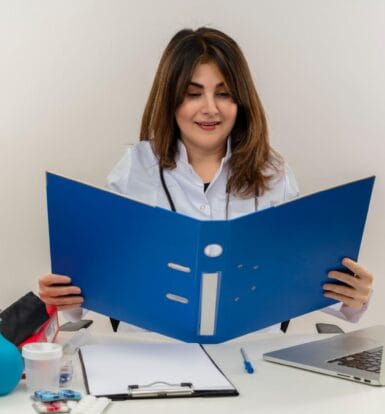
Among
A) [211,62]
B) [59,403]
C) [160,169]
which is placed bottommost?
[59,403]

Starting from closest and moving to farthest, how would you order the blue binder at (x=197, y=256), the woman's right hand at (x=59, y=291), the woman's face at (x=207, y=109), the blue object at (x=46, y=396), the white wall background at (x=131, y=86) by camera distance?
the blue object at (x=46, y=396), the blue binder at (x=197, y=256), the woman's right hand at (x=59, y=291), the woman's face at (x=207, y=109), the white wall background at (x=131, y=86)

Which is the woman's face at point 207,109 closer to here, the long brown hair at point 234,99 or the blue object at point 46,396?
the long brown hair at point 234,99

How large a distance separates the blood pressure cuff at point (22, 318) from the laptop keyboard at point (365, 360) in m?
0.57

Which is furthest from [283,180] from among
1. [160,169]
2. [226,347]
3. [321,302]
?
[226,347]

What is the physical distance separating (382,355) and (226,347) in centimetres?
32

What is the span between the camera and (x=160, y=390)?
1.17 meters

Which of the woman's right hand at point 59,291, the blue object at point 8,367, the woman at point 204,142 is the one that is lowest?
the blue object at point 8,367

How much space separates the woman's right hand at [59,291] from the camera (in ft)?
4.63

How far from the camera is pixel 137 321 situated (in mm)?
1407

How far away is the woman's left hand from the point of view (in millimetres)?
1474

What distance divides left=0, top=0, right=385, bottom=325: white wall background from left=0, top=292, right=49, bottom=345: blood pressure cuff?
31.1 inches

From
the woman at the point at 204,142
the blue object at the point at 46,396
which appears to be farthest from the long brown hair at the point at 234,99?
the blue object at the point at 46,396

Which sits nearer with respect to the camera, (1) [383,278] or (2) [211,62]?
(2) [211,62]

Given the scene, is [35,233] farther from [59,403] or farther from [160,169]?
[59,403]
